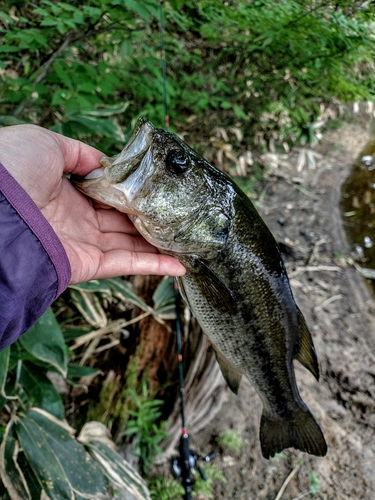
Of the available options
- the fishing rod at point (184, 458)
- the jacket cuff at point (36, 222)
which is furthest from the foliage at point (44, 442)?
the jacket cuff at point (36, 222)

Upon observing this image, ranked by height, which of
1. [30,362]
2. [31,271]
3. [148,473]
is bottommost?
[148,473]

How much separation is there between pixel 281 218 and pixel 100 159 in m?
3.67

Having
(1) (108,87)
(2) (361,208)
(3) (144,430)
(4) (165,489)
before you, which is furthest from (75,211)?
(2) (361,208)

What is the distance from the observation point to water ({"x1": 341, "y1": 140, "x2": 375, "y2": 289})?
4.77 metres

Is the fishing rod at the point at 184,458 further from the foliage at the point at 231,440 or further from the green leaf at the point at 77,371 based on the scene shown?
the green leaf at the point at 77,371

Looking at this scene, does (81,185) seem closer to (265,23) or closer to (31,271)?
(31,271)

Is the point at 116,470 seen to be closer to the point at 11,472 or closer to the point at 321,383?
the point at 11,472

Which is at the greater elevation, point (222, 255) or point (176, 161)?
point (176, 161)

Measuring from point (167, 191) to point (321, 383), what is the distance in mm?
2375

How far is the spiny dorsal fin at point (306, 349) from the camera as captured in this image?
184 cm

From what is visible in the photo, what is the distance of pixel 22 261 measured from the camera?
1327 mm

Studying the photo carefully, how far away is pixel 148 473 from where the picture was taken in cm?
271

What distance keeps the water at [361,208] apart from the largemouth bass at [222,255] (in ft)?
9.74

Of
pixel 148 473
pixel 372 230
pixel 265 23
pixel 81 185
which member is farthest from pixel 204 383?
pixel 372 230
